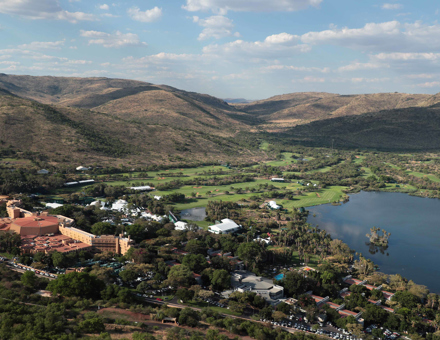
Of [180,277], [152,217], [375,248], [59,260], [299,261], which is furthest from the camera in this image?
[152,217]

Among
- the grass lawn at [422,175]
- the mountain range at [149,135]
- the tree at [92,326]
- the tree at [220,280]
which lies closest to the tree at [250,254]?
the tree at [220,280]

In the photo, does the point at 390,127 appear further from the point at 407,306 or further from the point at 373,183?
the point at 407,306

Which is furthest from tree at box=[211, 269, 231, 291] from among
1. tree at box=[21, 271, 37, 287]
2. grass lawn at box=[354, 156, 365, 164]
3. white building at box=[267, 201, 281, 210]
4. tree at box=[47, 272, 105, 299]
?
grass lawn at box=[354, 156, 365, 164]

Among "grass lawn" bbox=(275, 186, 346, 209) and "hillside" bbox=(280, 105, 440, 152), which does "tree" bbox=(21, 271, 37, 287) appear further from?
"hillside" bbox=(280, 105, 440, 152)

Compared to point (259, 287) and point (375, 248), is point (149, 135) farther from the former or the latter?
point (259, 287)

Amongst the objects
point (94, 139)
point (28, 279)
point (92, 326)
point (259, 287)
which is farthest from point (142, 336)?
point (94, 139)
